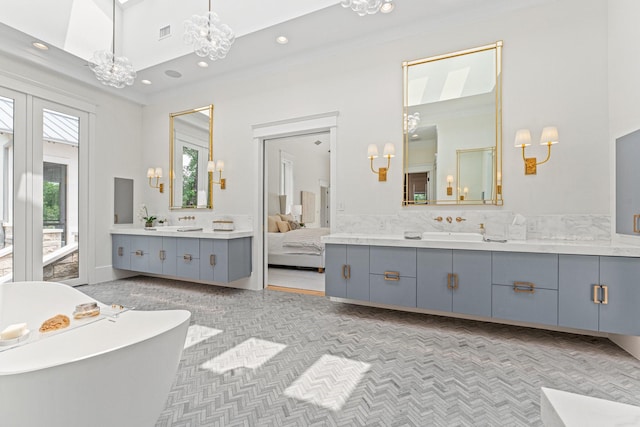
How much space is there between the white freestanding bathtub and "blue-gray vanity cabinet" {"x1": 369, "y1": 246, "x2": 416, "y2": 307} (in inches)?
86.1

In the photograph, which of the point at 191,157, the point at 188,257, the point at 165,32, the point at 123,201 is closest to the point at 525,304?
the point at 188,257

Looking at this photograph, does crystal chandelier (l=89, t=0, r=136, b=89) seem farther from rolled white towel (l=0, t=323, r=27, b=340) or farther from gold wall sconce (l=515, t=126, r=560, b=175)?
gold wall sconce (l=515, t=126, r=560, b=175)

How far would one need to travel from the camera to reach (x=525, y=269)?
256 centimetres

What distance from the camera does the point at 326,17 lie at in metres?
3.32

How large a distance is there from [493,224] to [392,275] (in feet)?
3.95

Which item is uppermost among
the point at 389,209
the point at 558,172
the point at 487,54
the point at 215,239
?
the point at 487,54

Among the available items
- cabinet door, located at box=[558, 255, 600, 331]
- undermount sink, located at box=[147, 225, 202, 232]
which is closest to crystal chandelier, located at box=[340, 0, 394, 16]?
cabinet door, located at box=[558, 255, 600, 331]

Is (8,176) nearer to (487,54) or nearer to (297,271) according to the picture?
(297,271)

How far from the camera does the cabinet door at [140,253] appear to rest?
4633 millimetres

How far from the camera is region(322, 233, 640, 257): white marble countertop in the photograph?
229 centimetres

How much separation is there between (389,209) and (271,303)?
191cm

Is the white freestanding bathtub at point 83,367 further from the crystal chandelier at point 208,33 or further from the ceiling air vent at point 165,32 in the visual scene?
the ceiling air vent at point 165,32

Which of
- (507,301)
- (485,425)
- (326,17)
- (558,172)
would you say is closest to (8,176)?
(326,17)

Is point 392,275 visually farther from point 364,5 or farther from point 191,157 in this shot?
point 191,157
